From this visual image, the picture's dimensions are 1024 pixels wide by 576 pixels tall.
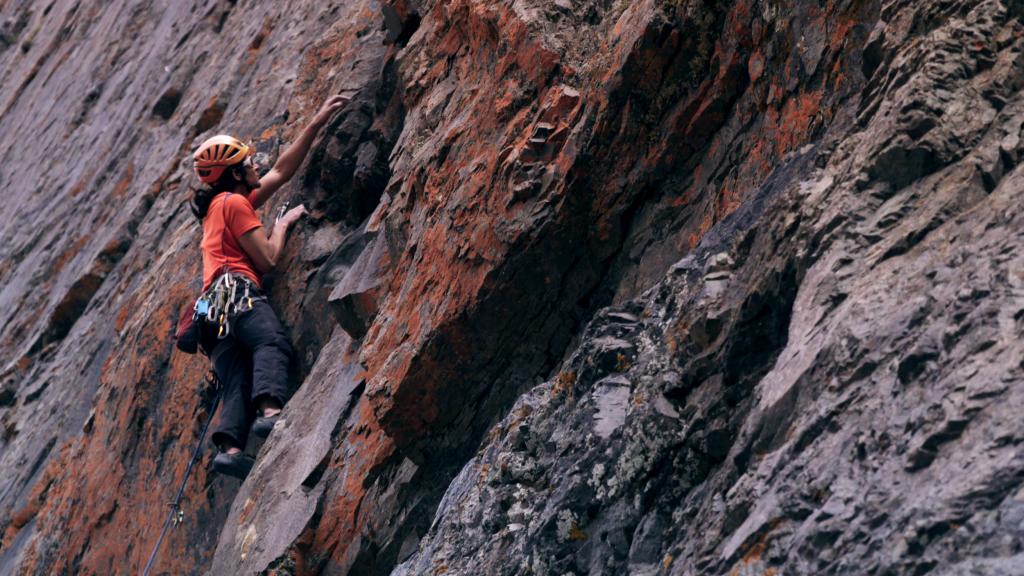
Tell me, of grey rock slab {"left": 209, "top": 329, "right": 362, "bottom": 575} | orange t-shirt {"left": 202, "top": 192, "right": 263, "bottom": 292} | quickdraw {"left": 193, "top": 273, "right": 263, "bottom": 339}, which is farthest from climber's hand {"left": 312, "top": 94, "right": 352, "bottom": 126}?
grey rock slab {"left": 209, "top": 329, "right": 362, "bottom": 575}

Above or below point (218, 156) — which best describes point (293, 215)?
below

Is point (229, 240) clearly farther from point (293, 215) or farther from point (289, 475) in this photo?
point (289, 475)

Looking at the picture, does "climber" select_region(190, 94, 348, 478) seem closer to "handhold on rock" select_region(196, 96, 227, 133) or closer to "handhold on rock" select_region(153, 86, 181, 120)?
"handhold on rock" select_region(196, 96, 227, 133)

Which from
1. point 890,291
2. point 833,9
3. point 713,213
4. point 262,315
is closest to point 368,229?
point 262,315

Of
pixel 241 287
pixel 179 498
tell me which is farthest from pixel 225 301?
pixel 179 498

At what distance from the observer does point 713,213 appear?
505cm

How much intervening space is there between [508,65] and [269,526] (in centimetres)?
275

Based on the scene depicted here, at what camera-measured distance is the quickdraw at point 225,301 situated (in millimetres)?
7984

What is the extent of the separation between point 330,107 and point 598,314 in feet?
14.7

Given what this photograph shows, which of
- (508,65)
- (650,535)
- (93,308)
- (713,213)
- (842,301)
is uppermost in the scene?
(93,308)

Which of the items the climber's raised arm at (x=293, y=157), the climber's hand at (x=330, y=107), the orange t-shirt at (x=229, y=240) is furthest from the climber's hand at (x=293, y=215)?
the climber's hand at (x=330, y=107)

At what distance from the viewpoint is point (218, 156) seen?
8742mm

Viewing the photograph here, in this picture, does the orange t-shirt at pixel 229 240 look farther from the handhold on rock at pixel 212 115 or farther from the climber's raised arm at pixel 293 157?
the handhold on rock at pixel 212 115

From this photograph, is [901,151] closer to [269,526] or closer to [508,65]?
[508,65]
